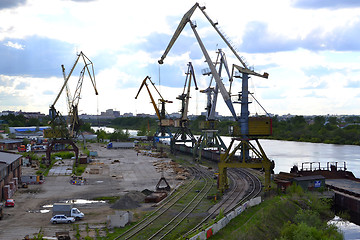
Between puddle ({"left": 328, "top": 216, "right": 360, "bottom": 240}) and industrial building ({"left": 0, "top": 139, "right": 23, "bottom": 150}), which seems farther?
industrial building ({"left": 0, "top": 139, "right": 23, "bottom": 150})

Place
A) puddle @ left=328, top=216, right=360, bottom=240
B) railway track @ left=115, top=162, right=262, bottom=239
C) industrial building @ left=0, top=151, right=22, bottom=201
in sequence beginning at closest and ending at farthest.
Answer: railway track @ left=115, top=162, right=262, bottom=239 → puddle @ left=328, top=216, right=360, bottom=240 → industrial building @ left=0, top=151, right=22, bottom=201

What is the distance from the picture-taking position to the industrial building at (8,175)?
136ft

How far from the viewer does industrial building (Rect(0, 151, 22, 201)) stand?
41334mm

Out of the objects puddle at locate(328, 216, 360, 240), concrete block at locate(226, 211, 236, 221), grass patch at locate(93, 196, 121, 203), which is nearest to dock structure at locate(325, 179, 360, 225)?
puddle at locate(328, 216, 360, 240)

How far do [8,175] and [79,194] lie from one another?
348 inches

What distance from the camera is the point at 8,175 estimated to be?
45.3 metres

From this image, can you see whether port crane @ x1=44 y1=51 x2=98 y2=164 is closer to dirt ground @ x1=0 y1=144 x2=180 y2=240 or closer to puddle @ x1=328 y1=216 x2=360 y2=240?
dirt ground @ x1=0 y1=144 x2=180 y2=240

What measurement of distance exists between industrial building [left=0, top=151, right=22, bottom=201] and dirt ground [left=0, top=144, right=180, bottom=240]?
121 cm

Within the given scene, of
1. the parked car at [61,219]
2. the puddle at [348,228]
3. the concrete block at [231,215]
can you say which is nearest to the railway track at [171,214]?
the concrete block at [231,215]

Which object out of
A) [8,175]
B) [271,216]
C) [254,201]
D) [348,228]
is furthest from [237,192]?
[8,175]

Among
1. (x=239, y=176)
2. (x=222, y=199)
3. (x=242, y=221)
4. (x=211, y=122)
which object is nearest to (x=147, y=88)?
(x=211, y=122)

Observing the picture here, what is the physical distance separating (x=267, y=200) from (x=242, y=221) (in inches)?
310

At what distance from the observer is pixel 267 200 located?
38.2 m

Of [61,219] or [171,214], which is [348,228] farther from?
[61,219]
